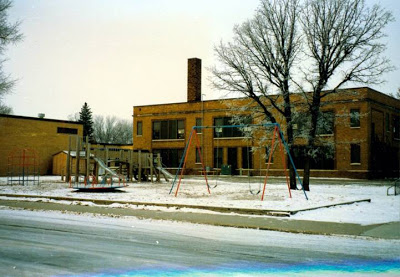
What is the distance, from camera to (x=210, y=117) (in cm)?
5184

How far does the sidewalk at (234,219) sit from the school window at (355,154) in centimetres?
3111

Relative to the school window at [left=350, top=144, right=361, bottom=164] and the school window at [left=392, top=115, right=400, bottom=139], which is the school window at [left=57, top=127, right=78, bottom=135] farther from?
the school window at [left=392, top=115, right=400, bottom=139]

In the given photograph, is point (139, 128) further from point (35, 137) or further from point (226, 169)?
point (35, 137)

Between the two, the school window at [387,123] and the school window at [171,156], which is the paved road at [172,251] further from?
the school window at [171,156]

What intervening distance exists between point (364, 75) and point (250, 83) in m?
6.59

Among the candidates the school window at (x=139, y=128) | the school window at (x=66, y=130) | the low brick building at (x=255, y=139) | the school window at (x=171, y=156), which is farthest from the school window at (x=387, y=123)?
the school window at (x=66, y=130)

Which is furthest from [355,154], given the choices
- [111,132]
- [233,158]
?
[111,132]

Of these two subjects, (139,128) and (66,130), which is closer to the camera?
(66,130)

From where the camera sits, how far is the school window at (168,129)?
54.4m

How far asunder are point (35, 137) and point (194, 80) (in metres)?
20.7

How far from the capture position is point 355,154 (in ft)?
138

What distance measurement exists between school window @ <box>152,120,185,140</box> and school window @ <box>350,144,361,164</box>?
21050 mm

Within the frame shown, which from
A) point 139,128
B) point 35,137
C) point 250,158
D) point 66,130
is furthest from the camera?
point 139,128

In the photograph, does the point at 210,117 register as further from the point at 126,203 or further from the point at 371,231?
the point at 371,231
